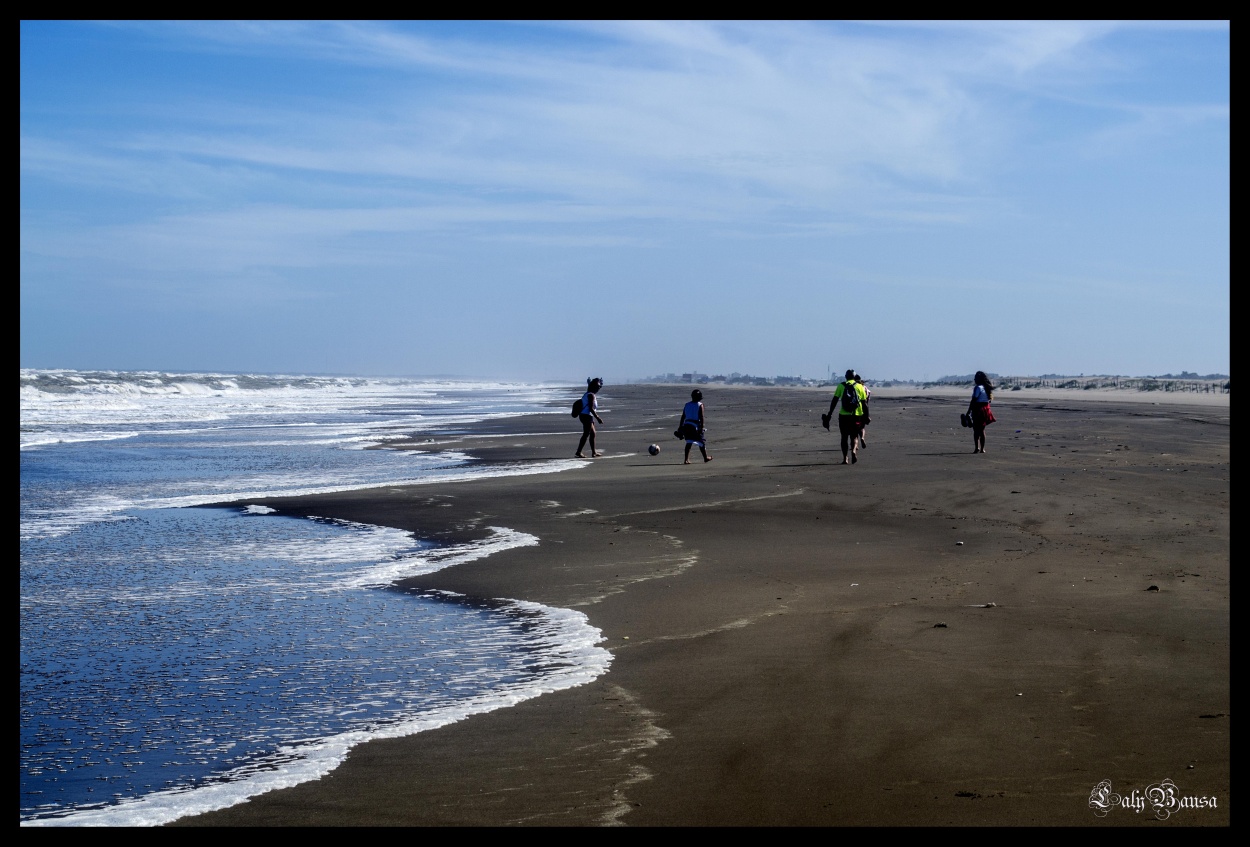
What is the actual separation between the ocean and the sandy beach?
336 mm

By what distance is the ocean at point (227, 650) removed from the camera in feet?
15.3

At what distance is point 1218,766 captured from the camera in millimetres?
4328

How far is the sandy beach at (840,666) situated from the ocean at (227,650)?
1.10ft

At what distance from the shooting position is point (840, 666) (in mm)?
6078

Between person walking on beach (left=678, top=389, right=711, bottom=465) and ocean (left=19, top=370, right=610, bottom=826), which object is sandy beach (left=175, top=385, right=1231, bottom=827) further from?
person walking on beach (left=678, top=389, right=711, bottom=465)

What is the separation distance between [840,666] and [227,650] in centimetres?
400

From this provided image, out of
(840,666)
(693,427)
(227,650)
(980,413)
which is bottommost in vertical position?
(227,650)
